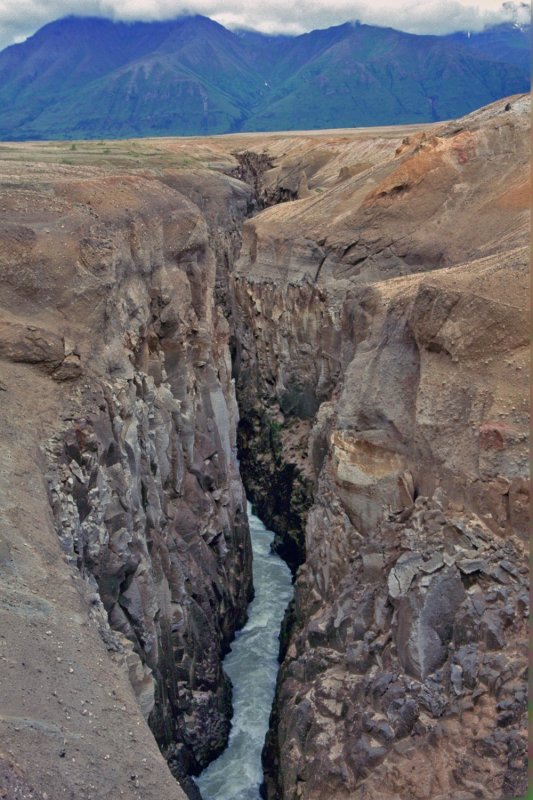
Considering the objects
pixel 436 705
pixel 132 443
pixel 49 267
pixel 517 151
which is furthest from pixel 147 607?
pixel 517 151

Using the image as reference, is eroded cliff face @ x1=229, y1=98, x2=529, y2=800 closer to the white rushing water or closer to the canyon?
the canyon

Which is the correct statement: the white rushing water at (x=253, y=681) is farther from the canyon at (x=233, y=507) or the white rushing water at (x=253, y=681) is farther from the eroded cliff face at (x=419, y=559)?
the eroded cliff face at (x=419, y=559)

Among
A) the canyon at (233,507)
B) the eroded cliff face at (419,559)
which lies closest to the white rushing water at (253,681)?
the canyon at (233,507)

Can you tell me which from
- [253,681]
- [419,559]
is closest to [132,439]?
[419,559]

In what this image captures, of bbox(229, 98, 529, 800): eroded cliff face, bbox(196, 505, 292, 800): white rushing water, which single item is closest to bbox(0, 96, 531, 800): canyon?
bbox(229, 98, 529, 800): eroded cliff face

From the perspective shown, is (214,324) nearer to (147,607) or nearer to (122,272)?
(122,272)

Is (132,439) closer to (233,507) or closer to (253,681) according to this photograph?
(233,507)

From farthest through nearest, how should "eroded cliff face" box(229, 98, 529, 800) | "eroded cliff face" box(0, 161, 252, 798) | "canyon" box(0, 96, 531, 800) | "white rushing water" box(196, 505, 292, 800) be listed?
"white rushing water" box(196, 505, 292, 800)
"eroded cliff face" box(0, 161, 252, 798)
"eroded cliff face" box(229, 98, 529, 800)
"canyon" box(0, 96, 531, 800)
